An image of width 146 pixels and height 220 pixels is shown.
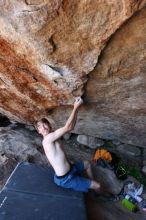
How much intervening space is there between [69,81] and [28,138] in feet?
8.84

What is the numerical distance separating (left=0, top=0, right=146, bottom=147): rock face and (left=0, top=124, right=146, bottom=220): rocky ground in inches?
33.1

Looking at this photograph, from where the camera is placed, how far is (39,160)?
19.1ft

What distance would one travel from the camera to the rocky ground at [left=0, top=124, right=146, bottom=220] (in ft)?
15.6

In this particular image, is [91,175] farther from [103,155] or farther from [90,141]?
[90,141]

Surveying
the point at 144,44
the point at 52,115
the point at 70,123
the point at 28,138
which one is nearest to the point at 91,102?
the point at 70,123

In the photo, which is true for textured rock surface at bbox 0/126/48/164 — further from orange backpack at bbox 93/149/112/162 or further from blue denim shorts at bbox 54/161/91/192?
blue denim shorts at bbox 54/161/91/192

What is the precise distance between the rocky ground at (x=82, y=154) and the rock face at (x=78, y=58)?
2.75ft

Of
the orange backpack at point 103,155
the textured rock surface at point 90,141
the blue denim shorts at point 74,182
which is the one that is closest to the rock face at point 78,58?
the orange backpack at point 103,155

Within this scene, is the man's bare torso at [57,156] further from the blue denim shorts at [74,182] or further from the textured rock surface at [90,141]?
the textured rock surface at [90,141]

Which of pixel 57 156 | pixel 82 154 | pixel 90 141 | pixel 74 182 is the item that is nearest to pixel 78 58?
pixel 57 156

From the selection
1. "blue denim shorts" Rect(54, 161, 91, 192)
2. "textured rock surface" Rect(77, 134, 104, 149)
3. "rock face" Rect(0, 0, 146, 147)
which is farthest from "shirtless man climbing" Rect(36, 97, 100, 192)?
"textured rock surface" Rect(77, 134, 104, 149)

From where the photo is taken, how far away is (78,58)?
12.8 ft

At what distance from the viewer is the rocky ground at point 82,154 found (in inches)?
187

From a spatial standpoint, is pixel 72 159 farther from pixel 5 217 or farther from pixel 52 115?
pixel 5 217
